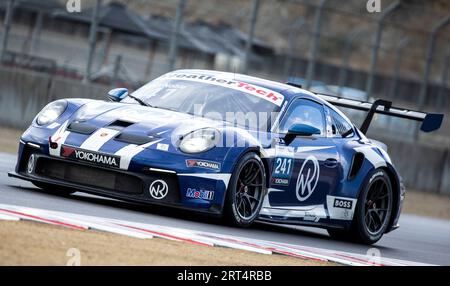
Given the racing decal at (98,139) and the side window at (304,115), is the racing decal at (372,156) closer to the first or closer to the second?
the side window at (304,115)

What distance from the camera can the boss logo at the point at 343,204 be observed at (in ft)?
36.3

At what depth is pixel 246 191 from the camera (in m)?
9.88

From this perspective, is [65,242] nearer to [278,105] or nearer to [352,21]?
[278,105]

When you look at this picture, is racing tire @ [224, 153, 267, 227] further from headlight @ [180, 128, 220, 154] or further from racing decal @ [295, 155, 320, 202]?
racing decal @ [295, 155, 320, 202]

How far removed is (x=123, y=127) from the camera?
9.67 meters

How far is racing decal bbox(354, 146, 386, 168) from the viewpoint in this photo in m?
11.4

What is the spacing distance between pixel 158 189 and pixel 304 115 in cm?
214

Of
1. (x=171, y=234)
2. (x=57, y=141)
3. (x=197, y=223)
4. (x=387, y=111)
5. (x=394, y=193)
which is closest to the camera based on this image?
(x=171, y=234)

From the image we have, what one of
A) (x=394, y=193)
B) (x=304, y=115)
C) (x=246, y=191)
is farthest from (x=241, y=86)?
(x=394, y=193)

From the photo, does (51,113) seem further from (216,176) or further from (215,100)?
(216,176)

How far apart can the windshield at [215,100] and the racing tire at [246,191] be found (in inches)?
22.8

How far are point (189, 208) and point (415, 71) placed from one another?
199ft
